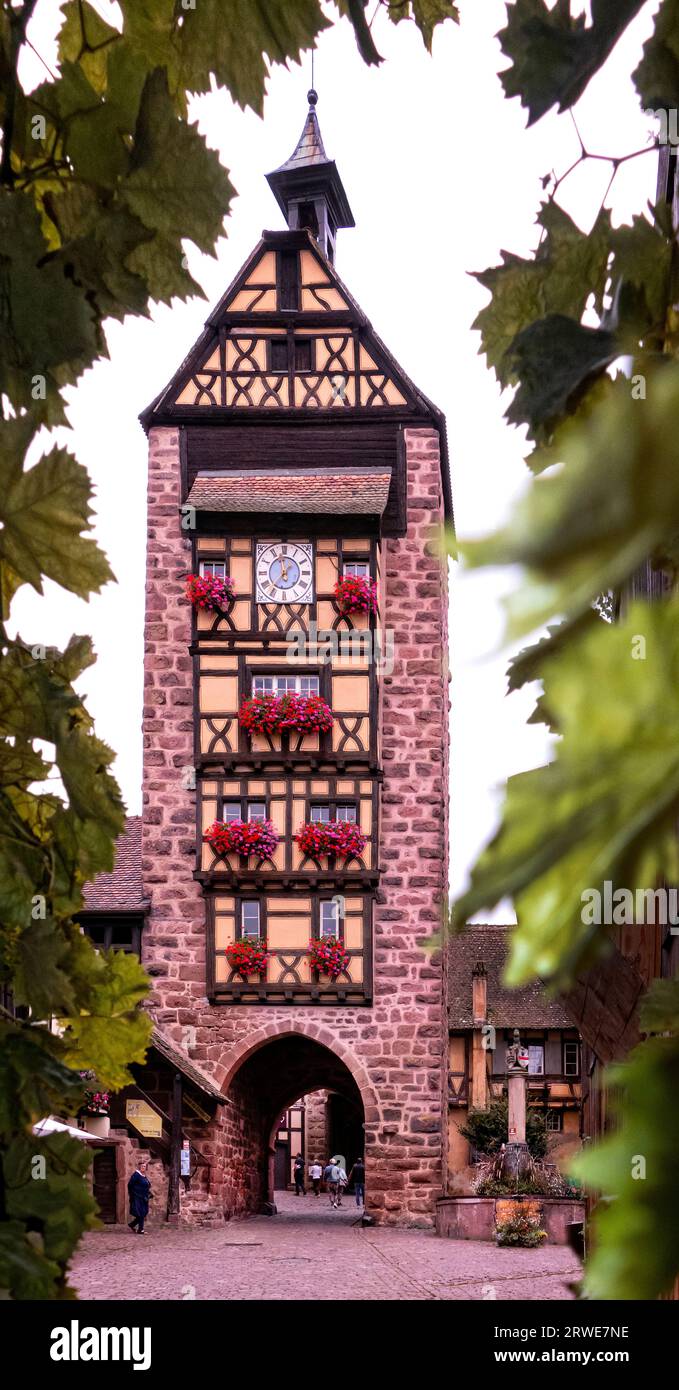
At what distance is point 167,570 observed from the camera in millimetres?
18047

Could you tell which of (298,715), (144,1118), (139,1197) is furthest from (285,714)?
(139,1197)

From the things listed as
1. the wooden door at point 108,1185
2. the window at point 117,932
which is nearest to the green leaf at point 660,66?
the window at point 117,932

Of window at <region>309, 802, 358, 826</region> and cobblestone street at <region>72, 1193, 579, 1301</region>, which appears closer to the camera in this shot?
cobblestone street at <region>72, 1193, 579, 1301</region>

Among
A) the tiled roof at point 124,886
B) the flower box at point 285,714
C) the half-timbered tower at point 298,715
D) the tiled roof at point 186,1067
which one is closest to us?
the tiled roof at point 186,1067

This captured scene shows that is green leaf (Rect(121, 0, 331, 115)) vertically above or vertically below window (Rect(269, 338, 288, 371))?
below

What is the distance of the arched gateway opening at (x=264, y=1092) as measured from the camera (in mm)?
17562

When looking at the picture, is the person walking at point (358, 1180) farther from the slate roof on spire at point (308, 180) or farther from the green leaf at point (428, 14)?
the green leaf at point (428, 14)

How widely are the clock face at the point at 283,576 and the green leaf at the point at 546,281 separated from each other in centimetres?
A: 1601

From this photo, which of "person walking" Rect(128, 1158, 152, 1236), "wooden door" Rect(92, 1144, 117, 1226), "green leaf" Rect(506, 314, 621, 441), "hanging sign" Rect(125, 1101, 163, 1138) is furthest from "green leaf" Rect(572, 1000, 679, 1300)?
"wooden door" Rect(92, 1144, 117, 1226)

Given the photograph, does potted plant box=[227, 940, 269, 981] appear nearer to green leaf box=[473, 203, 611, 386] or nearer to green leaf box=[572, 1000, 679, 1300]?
green leaf box=[473, 203, 611, 386]

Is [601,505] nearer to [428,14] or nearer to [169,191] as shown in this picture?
[169,191]

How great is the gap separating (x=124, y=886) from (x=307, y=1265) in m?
7.00

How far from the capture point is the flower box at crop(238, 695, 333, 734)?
16438mm

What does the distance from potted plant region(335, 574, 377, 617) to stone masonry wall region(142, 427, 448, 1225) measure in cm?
76
